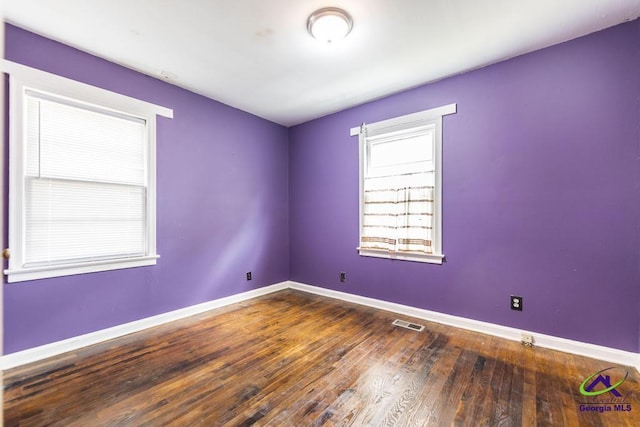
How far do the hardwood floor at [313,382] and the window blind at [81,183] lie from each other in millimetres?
935

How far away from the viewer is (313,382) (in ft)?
7.61

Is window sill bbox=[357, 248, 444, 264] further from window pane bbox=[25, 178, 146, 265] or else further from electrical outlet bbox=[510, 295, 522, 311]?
window pane bbox=[25, 178, 146, 265]

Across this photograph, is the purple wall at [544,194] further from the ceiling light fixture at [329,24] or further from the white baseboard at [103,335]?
the white baseboard at [103,335]

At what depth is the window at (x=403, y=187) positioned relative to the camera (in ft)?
11.3

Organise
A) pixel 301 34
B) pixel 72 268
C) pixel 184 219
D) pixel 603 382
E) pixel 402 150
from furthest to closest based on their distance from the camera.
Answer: pixel 402 150
pixel 184 219
pixel 72 268
pixel 301 34
pixel 603 382

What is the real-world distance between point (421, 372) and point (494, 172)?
1.97m

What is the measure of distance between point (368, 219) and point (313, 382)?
2.14 metres

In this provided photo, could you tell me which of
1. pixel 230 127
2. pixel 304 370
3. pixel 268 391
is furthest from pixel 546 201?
pixel 230 127

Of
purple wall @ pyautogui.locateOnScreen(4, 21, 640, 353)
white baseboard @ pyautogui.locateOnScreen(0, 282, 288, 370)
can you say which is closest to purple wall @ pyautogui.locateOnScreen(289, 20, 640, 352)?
purple wall @ pyautogui.locateOnScreen(4, 21, 640, 353)

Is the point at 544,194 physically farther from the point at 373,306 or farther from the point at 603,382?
the point at 373,306

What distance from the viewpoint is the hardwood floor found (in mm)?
1983

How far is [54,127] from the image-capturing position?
2.75 meters

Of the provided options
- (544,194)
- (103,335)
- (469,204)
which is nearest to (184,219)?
(103,335)

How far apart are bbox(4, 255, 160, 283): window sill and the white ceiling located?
6.32 ft
